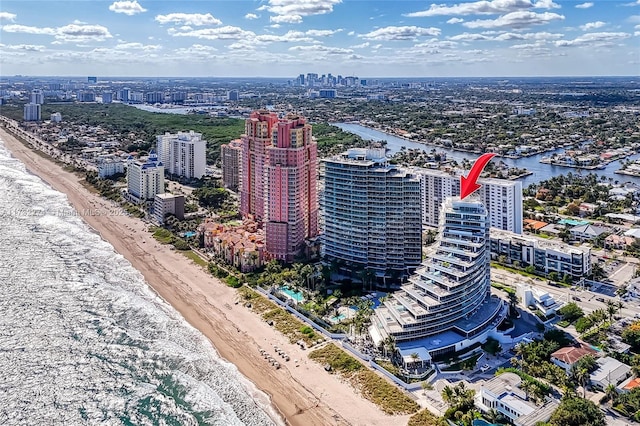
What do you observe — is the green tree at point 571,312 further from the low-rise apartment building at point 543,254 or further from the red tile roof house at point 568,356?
the low-rise apartment building at point 543,254

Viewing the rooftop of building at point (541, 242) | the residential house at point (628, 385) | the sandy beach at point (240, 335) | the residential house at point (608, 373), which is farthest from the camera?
the rooftop of building at point (541, 242)

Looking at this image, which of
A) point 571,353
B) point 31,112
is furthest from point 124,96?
point 571,353

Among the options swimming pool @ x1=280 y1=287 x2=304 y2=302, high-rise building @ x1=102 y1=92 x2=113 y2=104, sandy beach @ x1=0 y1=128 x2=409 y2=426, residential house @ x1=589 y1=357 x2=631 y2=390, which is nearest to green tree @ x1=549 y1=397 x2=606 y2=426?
residential house @ x1=589 y1=357 x2=631 y2=390

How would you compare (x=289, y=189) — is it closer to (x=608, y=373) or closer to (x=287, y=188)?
(x=287, y=188)

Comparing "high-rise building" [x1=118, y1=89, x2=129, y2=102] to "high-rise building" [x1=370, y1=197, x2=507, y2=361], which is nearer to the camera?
"high-rise building" [x1=370, y1=197, x2=507, y2=361]

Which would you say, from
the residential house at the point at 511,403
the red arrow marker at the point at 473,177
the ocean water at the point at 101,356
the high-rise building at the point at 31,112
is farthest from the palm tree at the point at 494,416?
the high-rise building at the point at 31,112

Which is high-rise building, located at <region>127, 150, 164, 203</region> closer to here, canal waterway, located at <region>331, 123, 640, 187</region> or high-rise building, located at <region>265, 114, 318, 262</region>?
high-rise building, located at <region>265, 114, 318, 262</region>

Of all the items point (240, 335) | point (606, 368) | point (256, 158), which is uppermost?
point (256, 158)
